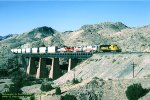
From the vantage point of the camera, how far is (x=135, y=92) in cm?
5497

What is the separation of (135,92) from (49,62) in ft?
243

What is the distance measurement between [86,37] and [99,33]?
513 inches

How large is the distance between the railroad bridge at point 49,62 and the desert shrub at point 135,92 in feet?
129

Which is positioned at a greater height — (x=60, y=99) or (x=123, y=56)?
(x=123, y=56)

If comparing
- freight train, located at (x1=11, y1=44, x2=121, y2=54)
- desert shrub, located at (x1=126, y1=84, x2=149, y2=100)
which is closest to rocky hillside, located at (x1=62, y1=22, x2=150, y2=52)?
freight train, located at (x1=11, y1=44, x2=121, y2=54)

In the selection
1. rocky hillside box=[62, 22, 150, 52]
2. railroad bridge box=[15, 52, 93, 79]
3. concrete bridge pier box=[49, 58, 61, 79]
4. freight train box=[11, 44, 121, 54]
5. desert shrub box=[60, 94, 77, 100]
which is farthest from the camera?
rocky hillside box=[62, 22, 150, 52]

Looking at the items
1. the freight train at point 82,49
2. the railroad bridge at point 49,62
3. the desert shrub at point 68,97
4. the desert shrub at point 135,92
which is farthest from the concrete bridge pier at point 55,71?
the desert shrub at point 135,92

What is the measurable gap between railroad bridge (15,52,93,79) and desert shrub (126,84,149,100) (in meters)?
39.3

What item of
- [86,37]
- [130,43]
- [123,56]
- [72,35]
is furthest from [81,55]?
[72,35]

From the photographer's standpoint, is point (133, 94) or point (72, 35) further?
point (72, 35)

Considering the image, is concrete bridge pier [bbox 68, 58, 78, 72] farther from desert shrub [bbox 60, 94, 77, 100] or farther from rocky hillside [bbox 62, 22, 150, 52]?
desert shrub [bbox 60, 94, 77, 100]

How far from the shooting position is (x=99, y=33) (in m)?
189

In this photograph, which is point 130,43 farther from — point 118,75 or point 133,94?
point 133,94

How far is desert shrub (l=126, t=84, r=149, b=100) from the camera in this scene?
55094 millimetres
